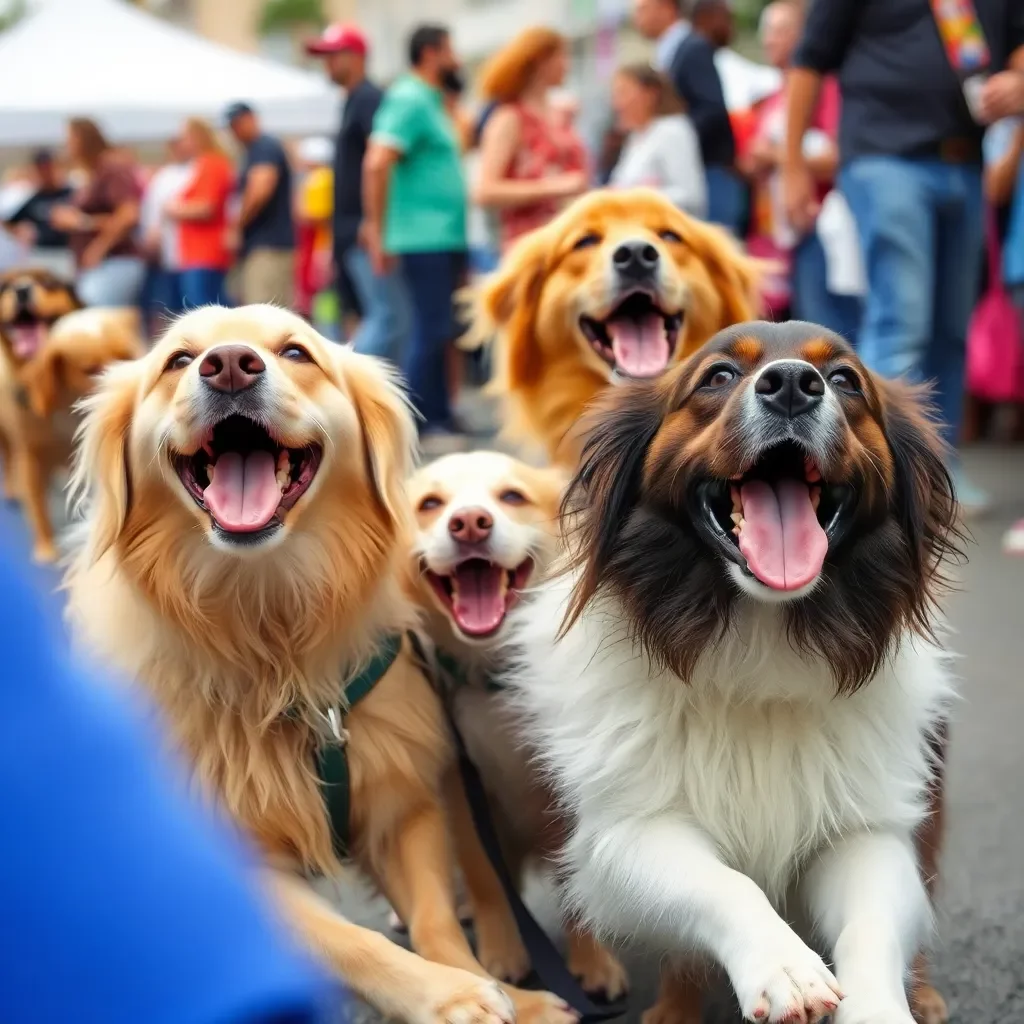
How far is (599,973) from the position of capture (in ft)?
8.82

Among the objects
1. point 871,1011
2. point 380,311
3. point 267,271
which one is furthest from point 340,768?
point 267,271

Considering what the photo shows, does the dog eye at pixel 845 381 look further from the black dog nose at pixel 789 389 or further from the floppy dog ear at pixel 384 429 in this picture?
the floppy dog ear at pixel 384 429

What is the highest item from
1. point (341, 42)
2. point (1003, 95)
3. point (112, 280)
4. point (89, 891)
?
point (341, 42)

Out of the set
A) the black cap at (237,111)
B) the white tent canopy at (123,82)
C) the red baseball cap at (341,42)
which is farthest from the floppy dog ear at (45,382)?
the white tent canopy at (123,82)

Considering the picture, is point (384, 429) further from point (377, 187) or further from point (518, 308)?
point (377, 187)

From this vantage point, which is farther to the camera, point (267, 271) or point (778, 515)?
point (267, 271)

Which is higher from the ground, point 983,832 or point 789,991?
point 789,991

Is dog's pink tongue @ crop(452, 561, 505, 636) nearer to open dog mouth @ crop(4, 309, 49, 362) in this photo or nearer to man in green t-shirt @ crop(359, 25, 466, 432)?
man in green t-shirt @ crop(359, 25, 466, 432)

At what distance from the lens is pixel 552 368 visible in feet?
12.4

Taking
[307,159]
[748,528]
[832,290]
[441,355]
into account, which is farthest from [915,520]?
[307,159]

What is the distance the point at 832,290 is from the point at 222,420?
4.38m

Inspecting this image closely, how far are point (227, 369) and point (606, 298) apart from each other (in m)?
1.41

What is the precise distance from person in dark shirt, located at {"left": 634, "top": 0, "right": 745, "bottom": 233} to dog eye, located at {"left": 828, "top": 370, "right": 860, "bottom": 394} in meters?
4.50

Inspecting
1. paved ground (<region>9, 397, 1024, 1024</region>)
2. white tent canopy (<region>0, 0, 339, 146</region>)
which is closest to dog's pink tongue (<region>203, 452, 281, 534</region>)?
paved ground (<region>9, 397, 1024, 1024</region>)
